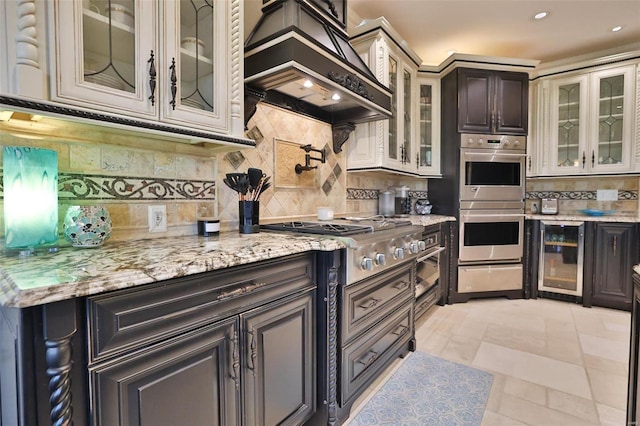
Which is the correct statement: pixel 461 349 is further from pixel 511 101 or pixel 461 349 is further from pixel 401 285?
pixel 511 101

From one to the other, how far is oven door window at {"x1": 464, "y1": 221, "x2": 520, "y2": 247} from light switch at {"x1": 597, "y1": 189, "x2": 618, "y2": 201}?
1.16 meters

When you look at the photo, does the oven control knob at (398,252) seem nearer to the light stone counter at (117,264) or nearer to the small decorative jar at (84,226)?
the light stone counter at (117,264)

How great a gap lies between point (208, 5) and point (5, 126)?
0.89 meters

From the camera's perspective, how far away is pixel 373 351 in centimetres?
169

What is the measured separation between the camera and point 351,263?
4.63 ft

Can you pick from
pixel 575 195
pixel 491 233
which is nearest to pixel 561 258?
pixel 491 233

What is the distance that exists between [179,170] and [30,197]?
0.59 metres

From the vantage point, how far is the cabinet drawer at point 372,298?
146 centimetres

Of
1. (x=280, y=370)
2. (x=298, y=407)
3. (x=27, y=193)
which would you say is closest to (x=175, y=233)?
(x=27, y=193)

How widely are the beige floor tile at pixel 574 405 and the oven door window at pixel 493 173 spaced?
207 cm

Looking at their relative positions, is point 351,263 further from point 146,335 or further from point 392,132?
point 392,132

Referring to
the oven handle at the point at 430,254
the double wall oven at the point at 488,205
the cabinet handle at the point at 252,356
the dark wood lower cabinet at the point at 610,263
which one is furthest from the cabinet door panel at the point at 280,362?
the dark wood lower cabinet at the point at 610,263

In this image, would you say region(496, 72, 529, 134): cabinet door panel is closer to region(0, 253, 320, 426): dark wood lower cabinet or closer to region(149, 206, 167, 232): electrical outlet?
region(0, 253, 320, 426): dark wood lower cabinet

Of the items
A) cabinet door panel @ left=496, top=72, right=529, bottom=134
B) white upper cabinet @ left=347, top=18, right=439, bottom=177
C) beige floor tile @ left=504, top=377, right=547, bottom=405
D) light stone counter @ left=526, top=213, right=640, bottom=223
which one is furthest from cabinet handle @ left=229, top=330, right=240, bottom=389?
light stone counter @ left=526, top=213, right=640, bottom=223
